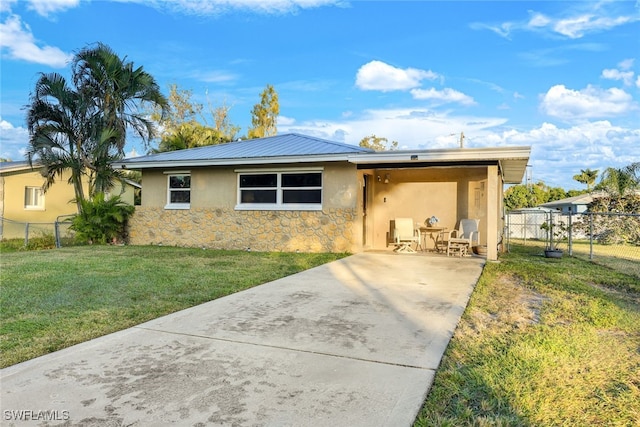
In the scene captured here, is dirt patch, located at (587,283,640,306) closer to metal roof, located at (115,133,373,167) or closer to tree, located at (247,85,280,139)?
metal roof, located at (115,133,373,167)

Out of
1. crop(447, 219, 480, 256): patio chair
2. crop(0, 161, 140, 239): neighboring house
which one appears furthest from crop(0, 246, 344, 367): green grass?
crop(0, 161, 140, 239): neighboring house

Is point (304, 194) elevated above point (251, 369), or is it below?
above

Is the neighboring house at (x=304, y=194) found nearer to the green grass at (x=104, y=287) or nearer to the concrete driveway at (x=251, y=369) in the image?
the green grass at (x=104, y=287)

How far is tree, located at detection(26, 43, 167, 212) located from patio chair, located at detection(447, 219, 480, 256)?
1244cm

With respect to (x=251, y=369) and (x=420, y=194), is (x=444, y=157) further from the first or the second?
(x=251, y=369)

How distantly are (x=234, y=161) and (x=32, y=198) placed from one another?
14522mm

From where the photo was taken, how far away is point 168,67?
26672 mm

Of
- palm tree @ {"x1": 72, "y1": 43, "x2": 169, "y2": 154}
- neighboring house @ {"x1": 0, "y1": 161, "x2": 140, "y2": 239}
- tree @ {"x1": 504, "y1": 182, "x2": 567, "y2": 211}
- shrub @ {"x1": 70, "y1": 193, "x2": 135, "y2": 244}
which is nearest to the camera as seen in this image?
shrub @ {"x1": 70, "y1": 193, "x2": 135, "y2": 244}

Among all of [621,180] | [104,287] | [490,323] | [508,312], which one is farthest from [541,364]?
[621,180]

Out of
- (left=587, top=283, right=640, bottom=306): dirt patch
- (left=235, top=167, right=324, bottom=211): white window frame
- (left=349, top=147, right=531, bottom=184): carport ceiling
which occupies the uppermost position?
(left=349, top=147, right=531, bottom=184): carport ceiling

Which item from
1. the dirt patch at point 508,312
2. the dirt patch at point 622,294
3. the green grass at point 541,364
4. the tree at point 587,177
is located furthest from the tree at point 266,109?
the tree at point 587,177

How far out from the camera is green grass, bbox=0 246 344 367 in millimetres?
4172

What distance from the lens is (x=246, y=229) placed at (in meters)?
13.0

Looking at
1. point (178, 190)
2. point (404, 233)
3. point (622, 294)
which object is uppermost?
point (178, 190)
